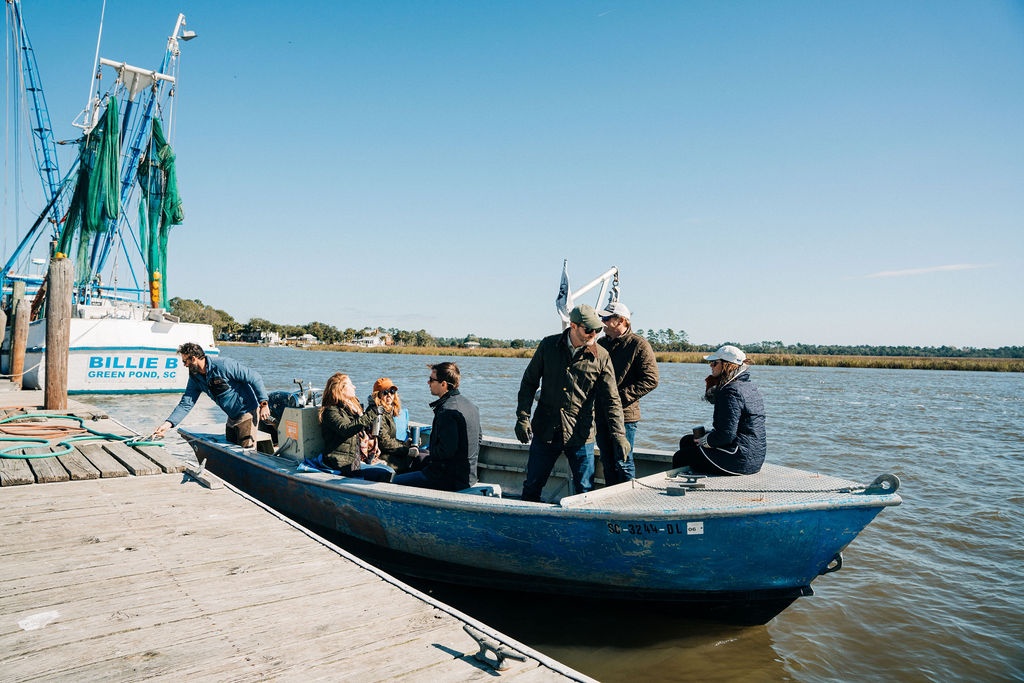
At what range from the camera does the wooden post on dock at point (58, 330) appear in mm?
10359

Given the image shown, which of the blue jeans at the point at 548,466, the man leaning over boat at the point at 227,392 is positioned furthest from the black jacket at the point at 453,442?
the man leaning over boat at the point at 227,392

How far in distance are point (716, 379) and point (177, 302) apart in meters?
136

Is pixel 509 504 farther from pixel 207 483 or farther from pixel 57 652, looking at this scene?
pixel 207 483

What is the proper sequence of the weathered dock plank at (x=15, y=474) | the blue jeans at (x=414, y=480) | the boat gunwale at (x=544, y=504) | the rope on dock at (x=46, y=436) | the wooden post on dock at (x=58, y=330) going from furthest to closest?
the wooden post on dock at (x=58, y=330) → the rope on dock at (x=46, y=436) → the weathered dock plank at (x=15, y=474) → the blue jeans at (x=414, y=480) → the boat gunwale at (x=544, y=504)

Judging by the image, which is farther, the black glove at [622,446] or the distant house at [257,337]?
the distant house at [257,337]

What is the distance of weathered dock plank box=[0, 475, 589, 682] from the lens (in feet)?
8.84

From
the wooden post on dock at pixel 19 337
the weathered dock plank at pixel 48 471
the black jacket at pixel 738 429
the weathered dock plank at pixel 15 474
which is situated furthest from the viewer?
the wooden post on dock at pixel 19 337

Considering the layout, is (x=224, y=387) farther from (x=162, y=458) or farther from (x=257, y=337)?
(x=257, y=337)

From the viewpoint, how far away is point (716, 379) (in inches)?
198

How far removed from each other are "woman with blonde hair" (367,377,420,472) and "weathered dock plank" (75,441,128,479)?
2548 millimetres

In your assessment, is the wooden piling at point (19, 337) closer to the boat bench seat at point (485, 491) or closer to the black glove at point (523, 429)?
the boat bench seat at point (485, 491)

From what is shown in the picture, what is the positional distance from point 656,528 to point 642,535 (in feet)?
0.39

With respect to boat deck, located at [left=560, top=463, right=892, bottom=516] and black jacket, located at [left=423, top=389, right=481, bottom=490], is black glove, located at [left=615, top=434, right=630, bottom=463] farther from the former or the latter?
black jacket, located at [left=423, top=389, right=481, bottom=490]

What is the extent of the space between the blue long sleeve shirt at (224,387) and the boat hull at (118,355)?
44.3 feet
